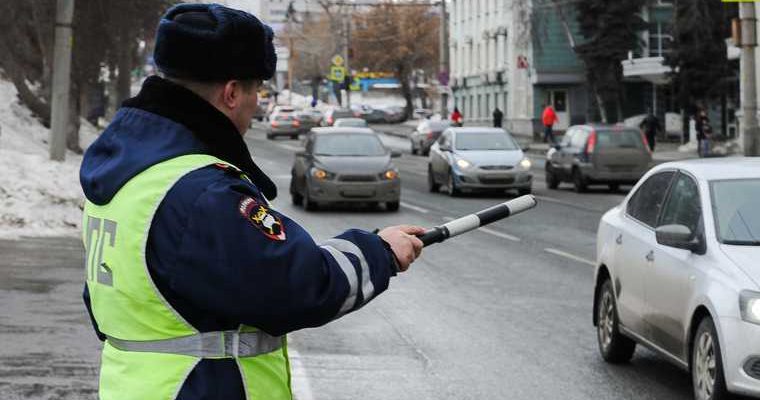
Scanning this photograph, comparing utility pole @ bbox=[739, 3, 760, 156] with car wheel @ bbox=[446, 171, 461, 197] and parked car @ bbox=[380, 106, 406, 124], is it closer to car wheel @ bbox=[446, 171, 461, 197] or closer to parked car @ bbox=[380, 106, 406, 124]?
car wheel @ bbox=[446, 171, 461, 197]

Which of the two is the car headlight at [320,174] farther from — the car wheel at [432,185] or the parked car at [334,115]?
the parked car at [334,115]

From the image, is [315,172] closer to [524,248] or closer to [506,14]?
[524,248]

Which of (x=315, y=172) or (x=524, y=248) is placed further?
(x=315, y=172)

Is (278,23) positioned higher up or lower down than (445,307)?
higher up

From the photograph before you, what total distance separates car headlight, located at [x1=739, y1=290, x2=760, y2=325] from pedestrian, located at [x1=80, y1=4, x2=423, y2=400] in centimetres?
501

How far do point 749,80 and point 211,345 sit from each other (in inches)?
1220

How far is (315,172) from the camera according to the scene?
27.1 m

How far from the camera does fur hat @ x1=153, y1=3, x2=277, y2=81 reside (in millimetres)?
3188

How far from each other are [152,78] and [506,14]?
85.5 m

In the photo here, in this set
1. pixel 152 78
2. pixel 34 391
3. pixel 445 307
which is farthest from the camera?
pixel 445 307

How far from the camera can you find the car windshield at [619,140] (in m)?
33.1

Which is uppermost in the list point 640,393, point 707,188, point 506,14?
point 506,14

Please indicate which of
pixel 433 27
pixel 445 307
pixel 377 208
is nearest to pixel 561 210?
pixel 377 208

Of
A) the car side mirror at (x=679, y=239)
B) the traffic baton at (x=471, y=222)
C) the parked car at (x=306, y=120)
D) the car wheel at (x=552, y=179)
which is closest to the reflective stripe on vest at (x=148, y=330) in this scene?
the traffic baton at (x=471, y=222)
